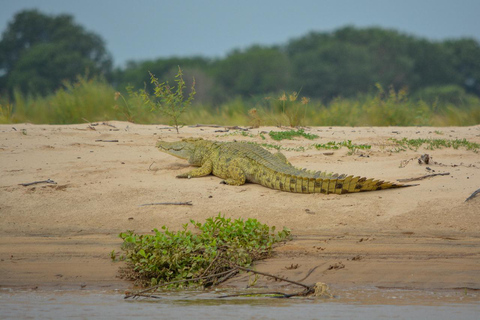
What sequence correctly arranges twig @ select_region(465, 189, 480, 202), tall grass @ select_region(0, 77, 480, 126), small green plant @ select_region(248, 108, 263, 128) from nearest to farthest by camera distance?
1. twig @ select_region(465, 189, 480, 202)
2. small green plant @ select_region(248, 108, 263, 128)
3. tall grass @ select_region(0, 77, 480, 126)

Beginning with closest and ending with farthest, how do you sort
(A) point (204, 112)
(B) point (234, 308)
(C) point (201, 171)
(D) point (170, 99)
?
(B) point (234, 308) → (C) point (201, 171) → (D) point (170, 99) → (A) point (204, 112)

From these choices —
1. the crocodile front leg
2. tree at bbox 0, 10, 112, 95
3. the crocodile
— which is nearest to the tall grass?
the crocodile

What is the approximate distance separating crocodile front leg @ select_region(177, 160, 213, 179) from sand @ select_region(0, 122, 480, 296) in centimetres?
8

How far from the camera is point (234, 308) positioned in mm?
4129

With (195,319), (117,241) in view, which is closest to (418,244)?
(195,319)

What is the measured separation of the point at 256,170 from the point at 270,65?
39.6m

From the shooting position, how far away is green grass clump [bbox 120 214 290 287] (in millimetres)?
4852

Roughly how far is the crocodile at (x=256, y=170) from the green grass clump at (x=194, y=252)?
47.2 inches

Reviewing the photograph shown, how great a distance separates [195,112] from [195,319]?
985 cm

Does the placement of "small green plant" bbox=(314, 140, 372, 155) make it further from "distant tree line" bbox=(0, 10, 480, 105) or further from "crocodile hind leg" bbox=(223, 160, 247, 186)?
"distant tree line" bbox=(0, 10, 480, 105)

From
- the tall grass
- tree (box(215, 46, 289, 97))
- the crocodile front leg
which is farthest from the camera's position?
tree (box(215, 46, 289, 97))

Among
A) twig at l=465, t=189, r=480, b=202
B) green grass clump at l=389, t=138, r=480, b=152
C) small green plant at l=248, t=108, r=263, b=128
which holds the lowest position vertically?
twig at l=465, t=189, r=480, b=202

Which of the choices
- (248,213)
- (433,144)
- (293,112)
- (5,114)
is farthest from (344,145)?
(5,114)

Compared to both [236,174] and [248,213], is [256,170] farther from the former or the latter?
[248,213]
